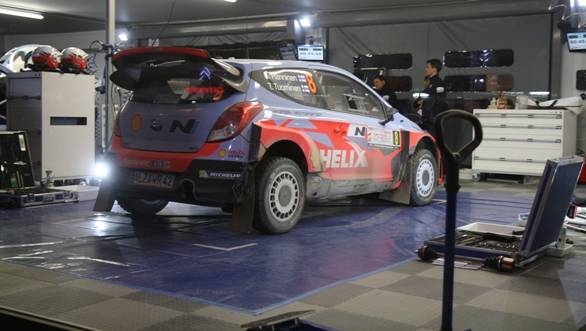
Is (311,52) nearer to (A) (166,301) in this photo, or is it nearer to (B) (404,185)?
(B) (404,185)

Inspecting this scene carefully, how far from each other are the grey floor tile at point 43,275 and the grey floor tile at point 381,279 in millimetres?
1856

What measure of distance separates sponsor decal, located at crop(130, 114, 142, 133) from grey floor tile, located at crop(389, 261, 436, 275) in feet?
8.62

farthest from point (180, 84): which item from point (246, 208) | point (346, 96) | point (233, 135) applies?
point (346, 96)

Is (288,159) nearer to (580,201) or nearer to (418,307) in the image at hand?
(418,307)

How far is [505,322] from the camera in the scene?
3.49 metres

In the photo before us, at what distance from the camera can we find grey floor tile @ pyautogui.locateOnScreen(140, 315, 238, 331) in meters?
3.33

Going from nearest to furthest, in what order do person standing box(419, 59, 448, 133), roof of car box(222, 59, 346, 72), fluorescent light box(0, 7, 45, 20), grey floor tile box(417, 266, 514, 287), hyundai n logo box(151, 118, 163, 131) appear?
grey floor tile box(417, 266, 514, 287), hyundai n logo box(151, 118, 163, 131), roof of car box(222, 59, 346, 72), person standing box(419, 59, 448, 133), fluorescent light box(0, 7, 45, 20)

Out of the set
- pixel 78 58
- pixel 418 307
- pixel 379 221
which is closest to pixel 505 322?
pixel 418 307

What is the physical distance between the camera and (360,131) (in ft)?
22.2

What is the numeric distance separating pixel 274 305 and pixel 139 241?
2148 mm

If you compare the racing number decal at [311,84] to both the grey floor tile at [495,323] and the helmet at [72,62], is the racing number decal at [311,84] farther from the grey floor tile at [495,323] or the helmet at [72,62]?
the helmet at [72,62]

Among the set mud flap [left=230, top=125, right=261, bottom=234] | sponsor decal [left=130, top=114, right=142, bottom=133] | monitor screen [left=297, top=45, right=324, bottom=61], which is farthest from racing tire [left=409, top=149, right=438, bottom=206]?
monitor screen [left=297, top=45, right=324, bottom=61]

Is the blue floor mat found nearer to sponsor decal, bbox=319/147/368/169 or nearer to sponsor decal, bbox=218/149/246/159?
sponsor decal, bbox=319/147/368/169

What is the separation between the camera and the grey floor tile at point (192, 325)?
131 inches
